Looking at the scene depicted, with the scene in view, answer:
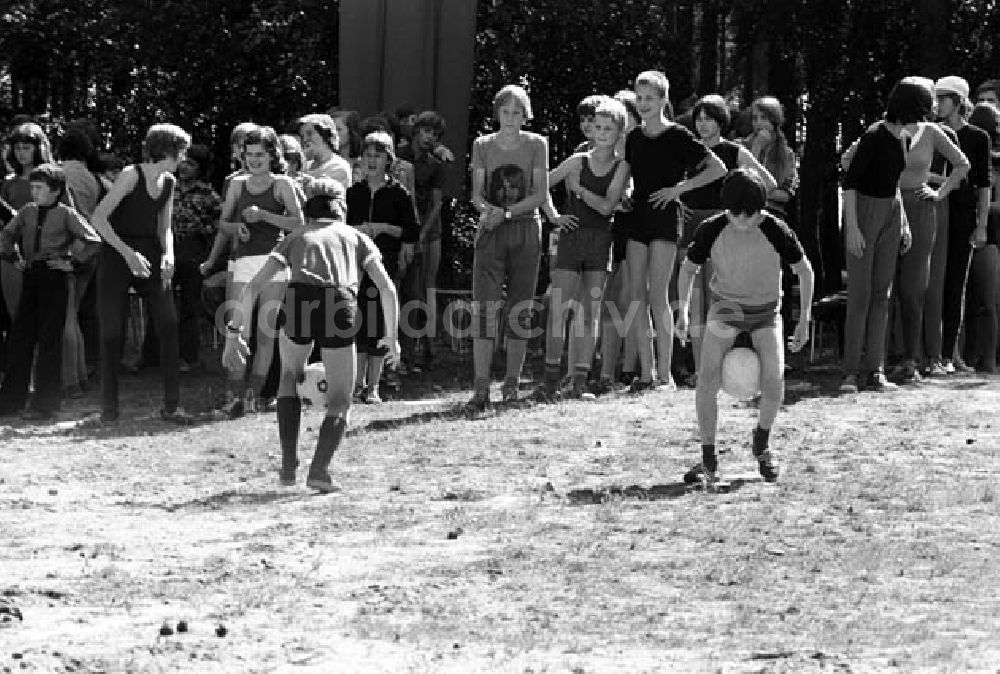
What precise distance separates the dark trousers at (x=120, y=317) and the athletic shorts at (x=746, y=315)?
4.67m

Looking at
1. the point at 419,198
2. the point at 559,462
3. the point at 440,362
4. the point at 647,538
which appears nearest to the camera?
the point at 647,538

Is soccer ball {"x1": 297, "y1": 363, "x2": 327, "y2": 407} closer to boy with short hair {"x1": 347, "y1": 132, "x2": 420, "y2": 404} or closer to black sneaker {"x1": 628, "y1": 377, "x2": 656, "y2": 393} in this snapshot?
boy with short hair {"x1": 347, "y1": 132, "x2": 420, "y2": 404}

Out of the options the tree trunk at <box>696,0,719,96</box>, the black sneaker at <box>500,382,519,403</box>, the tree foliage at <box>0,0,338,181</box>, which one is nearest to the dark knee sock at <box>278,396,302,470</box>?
the black sneaker at <box>500,382,519,403</box>

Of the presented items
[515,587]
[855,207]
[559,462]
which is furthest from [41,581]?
[855,207]

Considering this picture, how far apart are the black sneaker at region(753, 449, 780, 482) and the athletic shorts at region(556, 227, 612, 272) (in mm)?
3728

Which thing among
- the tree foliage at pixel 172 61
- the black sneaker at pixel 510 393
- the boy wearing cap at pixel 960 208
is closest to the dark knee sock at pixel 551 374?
the black sneaker at pixel 510 393

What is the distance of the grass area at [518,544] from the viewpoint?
8180 millimetres

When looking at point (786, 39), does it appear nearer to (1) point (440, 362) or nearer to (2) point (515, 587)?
(1) point (440, 362)

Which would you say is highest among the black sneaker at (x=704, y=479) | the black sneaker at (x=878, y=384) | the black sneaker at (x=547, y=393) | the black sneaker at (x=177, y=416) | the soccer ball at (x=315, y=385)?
the soccer ball at (x=315, y=385)

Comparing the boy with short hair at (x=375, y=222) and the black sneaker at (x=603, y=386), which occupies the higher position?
the boy with short hair at (x=375, y=222)

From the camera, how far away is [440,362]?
1897cm

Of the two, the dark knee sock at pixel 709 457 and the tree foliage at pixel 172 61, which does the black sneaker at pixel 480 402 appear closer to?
the dark knee sock at pixel 709 457

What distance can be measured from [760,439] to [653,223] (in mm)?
3693

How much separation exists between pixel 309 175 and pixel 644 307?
8.10 feet
